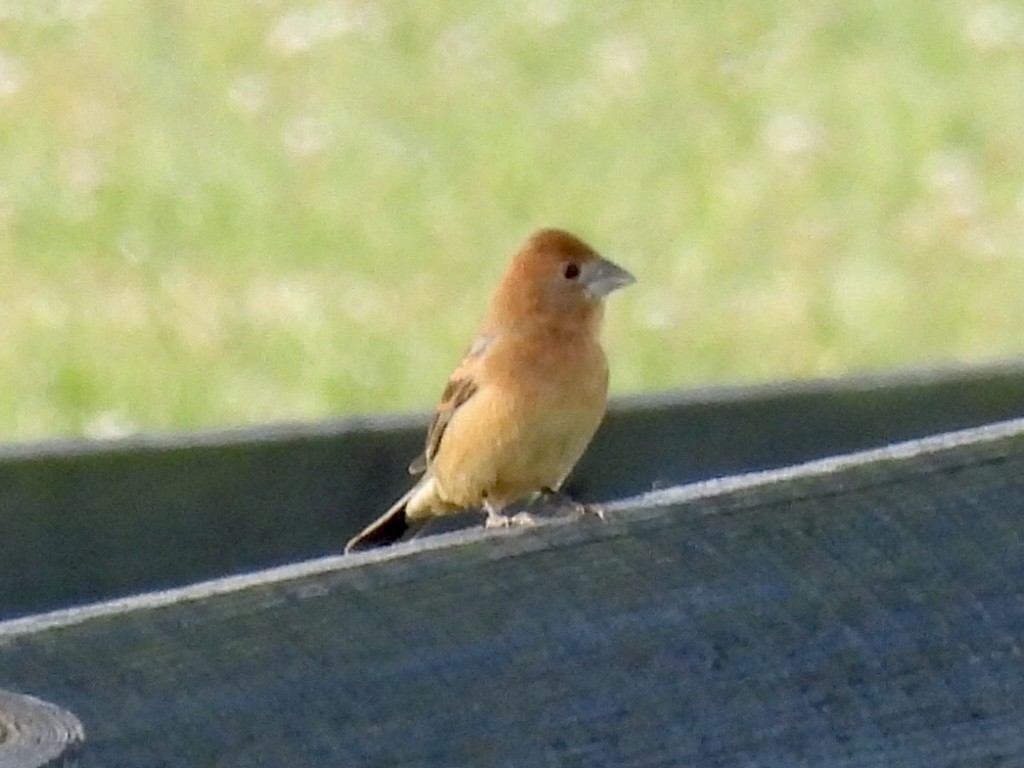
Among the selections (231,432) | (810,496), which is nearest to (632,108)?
(231,432)

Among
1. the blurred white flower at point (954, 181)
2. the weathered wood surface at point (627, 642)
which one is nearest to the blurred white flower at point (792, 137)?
the blurred white flower at point (954, 181)

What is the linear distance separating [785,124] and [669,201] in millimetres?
1130

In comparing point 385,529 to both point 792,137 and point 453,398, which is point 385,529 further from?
point 792,137

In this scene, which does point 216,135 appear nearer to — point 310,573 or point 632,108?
point 632,108

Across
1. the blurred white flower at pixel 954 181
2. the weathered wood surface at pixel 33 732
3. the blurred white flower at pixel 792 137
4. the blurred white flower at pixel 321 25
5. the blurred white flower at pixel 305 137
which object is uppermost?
the weathered wood surface at pixel 33 732

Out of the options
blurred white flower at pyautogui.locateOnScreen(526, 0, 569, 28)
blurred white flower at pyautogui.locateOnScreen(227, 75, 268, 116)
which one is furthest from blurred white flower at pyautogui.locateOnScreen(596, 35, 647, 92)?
blurred white flower at pyautogui.locateOnScreen(227, 75, 268, 116)

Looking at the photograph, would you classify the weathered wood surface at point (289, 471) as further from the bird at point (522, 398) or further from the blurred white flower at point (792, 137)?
the blurred white flower at point (792, 137)

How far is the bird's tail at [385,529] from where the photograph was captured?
4273 millimetres

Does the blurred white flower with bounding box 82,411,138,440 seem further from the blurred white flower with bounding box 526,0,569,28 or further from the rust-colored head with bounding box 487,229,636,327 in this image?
the blurred white flower with bounding box 526,0,569,28

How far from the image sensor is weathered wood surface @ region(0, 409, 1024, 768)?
2293 millimetres

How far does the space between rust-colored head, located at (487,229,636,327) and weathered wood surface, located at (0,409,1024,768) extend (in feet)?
6.42

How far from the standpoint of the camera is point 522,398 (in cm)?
452

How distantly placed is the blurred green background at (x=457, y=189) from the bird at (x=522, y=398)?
261 cm

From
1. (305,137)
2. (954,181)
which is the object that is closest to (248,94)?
(305,137)
